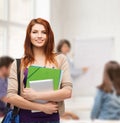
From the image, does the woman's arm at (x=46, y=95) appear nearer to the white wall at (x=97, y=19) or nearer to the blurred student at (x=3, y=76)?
the blurred student at (x=3, y=76)

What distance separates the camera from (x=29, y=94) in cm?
48

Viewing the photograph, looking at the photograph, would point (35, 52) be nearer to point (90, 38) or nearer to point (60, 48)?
point (60, 48)

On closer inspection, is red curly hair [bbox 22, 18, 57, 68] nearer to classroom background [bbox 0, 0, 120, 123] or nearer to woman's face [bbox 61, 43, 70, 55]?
woman's face [bbox 61, 43, 70, 55]

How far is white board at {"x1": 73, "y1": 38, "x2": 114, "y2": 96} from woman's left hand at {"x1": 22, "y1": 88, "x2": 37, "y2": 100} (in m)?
3.27

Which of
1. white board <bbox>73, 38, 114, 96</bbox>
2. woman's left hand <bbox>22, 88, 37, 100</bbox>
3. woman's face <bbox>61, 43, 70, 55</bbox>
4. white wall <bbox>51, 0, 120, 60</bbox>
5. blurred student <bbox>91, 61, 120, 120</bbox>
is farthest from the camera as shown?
white board <bbox>73, 38, 114, 96</bbox>

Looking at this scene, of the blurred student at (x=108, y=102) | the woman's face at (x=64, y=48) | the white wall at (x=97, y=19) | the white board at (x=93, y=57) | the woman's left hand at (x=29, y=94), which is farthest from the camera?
the white board at (x=93, y=57)

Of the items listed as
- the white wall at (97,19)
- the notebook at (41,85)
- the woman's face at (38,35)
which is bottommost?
the notebook at (41,85)

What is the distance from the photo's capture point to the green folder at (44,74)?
1.60ft

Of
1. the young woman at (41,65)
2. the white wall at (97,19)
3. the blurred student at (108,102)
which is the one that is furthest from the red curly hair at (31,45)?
the white wall at (97,19)

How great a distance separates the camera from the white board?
3761mm

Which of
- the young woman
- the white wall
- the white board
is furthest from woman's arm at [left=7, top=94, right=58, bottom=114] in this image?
the white board

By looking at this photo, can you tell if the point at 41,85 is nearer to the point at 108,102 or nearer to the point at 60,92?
the point at 60,92

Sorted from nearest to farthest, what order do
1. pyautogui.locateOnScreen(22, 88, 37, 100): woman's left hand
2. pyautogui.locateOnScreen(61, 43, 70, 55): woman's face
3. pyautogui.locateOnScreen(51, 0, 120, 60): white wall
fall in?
pyautogui.locateOnScreen(22, 88, 37, 100): woman's left hand → pyautogui.locateOnScreen(61, 43, 70, 55): woman's face → pyautogui.locateOnScreen(51, 0, 120, 60): white wall

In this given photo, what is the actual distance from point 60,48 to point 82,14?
2670mm
